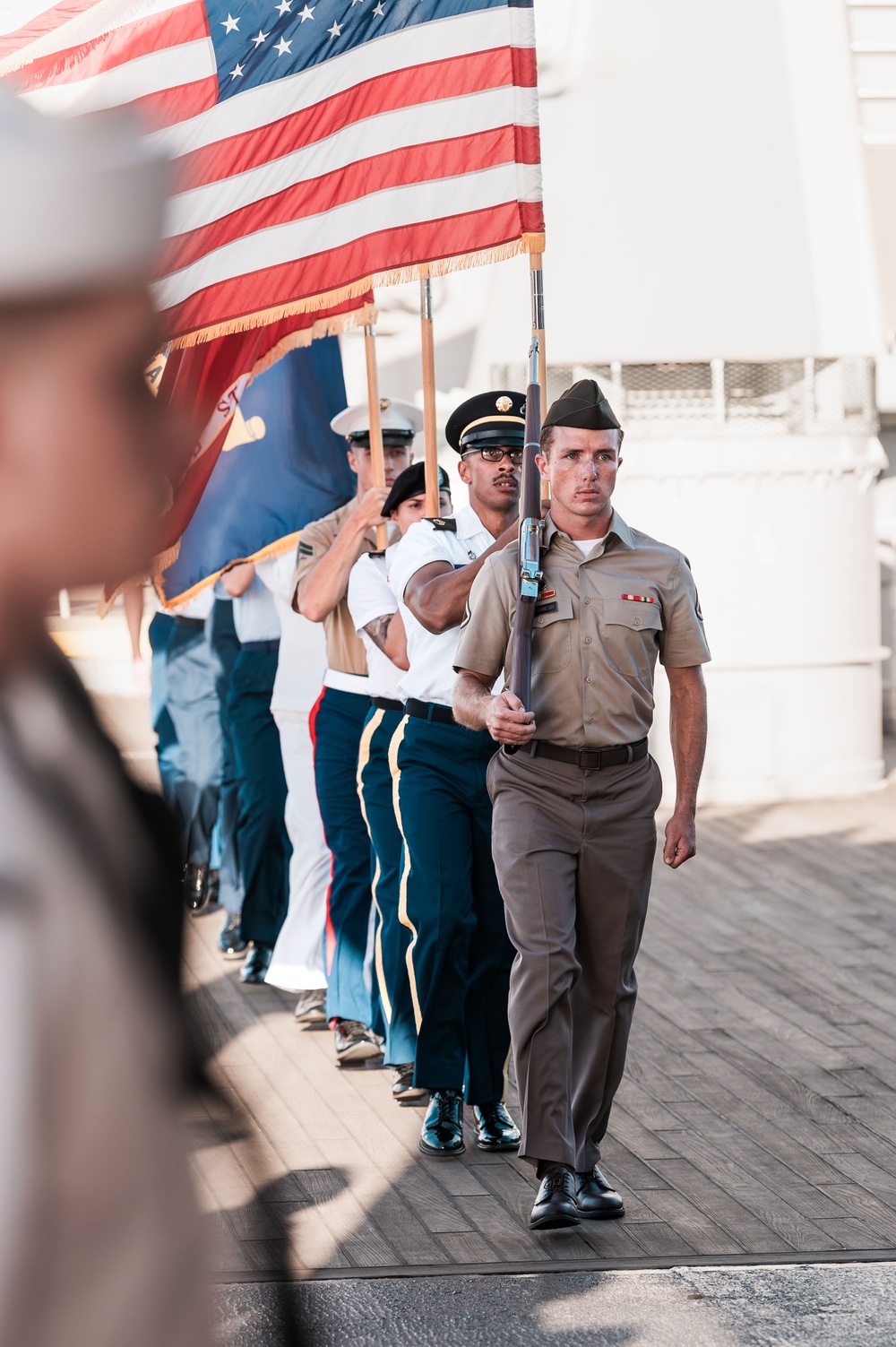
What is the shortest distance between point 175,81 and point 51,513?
14.0 feet

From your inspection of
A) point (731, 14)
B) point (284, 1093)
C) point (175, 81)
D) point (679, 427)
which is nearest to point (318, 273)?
point (175, 81)

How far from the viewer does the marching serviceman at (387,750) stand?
17.2ft

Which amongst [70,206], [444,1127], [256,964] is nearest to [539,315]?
[444,1127]

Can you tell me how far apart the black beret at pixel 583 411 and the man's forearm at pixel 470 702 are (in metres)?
0.70

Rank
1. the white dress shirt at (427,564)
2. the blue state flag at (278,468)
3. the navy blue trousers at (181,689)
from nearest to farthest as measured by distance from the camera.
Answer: the white dress shirt at (427,564) < the blue state flag at (278,468) < the navy blue trousers at (181,689)

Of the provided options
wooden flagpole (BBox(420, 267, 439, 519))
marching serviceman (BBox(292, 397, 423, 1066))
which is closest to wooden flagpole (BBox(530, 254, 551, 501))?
wooden flagpole (BBox(420, 267, 439, 519))

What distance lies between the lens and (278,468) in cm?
724

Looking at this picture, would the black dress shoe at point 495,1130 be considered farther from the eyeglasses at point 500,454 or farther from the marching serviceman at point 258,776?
the marching serviceman at point 258,776

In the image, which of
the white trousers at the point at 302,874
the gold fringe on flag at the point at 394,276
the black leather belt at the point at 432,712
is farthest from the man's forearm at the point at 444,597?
the white trousers at the point at 302,874

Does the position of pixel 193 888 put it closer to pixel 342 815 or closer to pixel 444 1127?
pixel 444 1127

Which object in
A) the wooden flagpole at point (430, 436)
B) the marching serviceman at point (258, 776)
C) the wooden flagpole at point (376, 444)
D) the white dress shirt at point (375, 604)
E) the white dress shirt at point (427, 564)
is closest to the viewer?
the white dress shirt at point (427, 564)

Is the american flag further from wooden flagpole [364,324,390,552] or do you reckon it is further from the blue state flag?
the blue state flag

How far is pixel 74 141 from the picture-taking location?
2.41ft

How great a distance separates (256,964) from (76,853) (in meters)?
6.62
